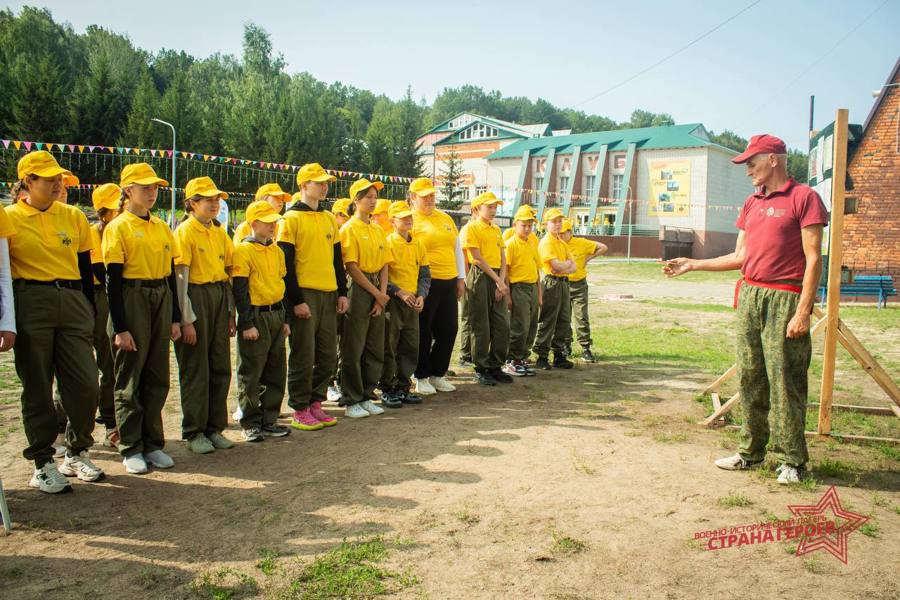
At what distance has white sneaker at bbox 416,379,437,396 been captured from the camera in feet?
24.4

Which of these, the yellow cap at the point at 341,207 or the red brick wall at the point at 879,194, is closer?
the yellow cap at the point at 341,207

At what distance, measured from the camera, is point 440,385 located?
765 centimetres

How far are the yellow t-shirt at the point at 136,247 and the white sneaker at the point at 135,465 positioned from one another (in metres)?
1.32

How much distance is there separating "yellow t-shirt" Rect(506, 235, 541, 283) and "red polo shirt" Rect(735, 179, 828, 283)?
3.74m

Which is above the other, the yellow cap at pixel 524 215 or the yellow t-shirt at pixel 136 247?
the yellow cap at pixel 524 215

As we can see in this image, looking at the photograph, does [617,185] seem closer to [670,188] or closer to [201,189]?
[670,188]

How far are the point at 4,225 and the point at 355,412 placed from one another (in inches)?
134

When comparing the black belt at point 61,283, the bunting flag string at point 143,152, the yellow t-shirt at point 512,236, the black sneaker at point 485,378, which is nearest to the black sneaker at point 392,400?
the black sneaker at point 485,378

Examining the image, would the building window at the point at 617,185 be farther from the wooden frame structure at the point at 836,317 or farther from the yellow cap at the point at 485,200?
the wooden frame structure at the point at 836,317

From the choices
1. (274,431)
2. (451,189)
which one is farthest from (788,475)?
(451,189)

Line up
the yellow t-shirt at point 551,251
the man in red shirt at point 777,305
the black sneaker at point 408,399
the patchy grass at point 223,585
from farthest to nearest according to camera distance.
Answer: the yellow t-shirt at point 551,251, the black sneaker at point 408,399, the man in red shirt at point 777,305, the patchy grass at point 223,585

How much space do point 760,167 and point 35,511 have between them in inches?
209

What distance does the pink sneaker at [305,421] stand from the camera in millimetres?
5934

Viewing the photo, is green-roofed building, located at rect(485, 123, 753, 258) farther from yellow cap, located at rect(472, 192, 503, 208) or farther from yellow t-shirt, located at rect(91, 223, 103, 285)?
yellow t-shirt, located at rect(91, 223, 103, 285)
